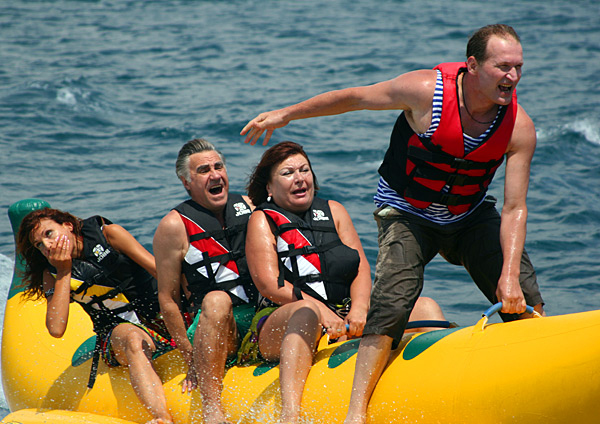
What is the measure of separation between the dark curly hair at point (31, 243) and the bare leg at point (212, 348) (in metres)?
1.06

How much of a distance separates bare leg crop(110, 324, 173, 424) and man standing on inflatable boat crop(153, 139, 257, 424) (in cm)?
16

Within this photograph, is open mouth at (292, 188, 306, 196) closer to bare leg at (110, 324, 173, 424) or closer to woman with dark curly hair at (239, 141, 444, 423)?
woman with dark curly hair at (239, 141, 444, 423)

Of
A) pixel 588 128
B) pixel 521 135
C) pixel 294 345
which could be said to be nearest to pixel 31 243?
pixel 294 345

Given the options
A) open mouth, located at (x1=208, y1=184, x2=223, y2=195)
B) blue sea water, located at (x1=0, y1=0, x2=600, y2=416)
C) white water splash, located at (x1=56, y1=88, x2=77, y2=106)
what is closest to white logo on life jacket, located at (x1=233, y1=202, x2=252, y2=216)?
open mouth, located at (x1=208, y1=184, x2=223, y2=195)

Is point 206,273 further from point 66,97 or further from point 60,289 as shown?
point 66,97

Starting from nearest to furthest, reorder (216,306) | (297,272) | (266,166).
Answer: (216,306)
(297,272)
(266,166)

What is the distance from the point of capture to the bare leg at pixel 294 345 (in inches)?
127

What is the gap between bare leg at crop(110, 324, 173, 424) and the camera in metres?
3.65

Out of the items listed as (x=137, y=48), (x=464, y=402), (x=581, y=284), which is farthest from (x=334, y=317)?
(x=137, y=48)

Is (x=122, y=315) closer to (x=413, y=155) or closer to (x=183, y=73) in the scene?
(x=413, y=155)

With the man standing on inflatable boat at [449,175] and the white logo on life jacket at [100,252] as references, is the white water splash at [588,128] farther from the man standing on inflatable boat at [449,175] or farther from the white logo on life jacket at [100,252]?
the white logo on life jacket at [100,252]

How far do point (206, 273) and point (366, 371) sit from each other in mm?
1093

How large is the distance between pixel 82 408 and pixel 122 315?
544 mm

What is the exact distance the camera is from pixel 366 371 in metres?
3.06
